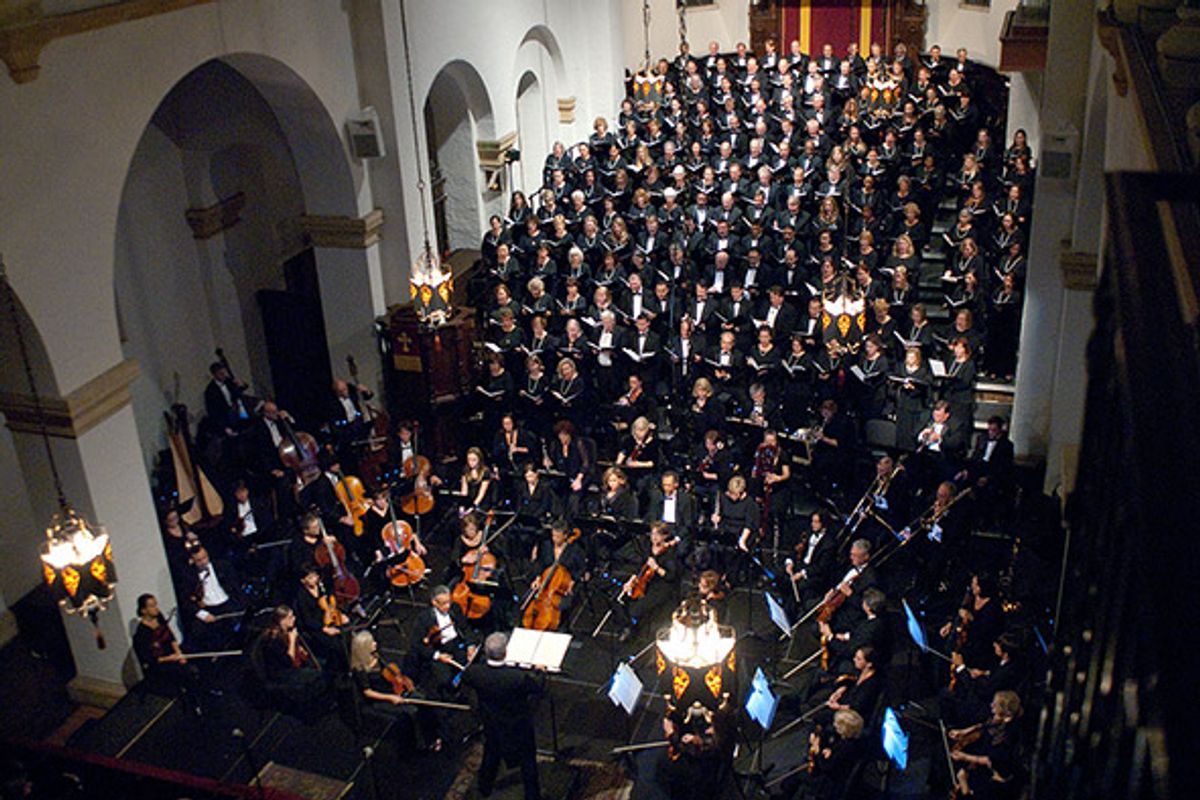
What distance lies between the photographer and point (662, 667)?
7.67 meters

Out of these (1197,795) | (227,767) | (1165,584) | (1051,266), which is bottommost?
(227,767)

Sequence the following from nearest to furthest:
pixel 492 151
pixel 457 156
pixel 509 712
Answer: pixel 509 712 < pixel 492 151 < pixel 457 156

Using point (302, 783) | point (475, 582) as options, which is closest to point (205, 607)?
point (302, 783)

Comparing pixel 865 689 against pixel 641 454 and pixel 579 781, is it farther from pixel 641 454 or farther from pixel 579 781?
pixel 641 454

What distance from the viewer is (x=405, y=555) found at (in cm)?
1090

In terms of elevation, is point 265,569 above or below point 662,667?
below

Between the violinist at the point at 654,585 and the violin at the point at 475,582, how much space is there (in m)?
1.23

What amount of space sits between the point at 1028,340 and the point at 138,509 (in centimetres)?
834

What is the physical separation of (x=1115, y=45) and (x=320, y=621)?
7028 millimetres

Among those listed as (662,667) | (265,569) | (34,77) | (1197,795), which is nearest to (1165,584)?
(1197,795)

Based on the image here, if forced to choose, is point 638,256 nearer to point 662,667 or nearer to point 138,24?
point 138,24

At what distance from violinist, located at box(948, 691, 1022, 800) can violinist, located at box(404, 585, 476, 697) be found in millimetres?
3735

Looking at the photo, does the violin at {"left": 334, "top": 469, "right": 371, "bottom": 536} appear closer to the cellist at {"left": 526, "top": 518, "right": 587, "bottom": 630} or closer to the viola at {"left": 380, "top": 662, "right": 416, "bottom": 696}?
the cellist at {"left": 526, "top": 518, "right": 587, "bottom": 630}

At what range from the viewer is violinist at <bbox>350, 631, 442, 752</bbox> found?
29.2 ft
